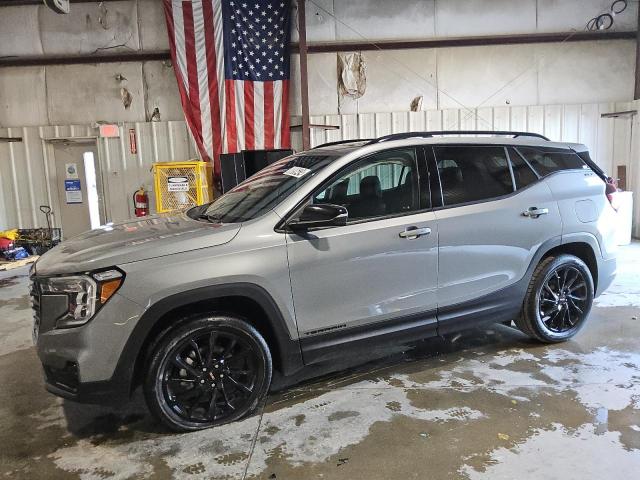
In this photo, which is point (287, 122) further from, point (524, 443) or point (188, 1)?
point (524, 443)

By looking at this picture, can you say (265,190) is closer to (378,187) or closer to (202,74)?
(378,187)

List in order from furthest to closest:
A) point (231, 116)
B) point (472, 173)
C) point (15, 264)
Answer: point (231, 116) < point (15, 264) < point (472, 173)

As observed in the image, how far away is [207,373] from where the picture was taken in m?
2.83

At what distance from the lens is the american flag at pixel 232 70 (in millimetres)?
8656

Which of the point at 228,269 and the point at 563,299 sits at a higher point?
the point at 228,269

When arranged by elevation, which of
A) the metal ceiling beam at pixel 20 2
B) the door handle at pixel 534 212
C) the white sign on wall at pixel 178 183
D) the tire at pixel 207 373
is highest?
the metal ceiling beam at pixel 20 2

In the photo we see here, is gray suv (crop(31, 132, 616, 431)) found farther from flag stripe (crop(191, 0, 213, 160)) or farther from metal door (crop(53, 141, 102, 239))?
metal door (crop(53, 141, 102, 239))

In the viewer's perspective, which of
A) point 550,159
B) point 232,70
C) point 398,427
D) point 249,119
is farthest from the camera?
point 249,119

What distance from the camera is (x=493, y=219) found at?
11.6 feet

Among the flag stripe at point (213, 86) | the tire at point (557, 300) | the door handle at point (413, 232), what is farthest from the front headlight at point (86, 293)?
the flag stripe at point (213, 86)

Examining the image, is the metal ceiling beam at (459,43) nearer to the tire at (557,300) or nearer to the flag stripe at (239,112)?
the flag stripe at (239,112)

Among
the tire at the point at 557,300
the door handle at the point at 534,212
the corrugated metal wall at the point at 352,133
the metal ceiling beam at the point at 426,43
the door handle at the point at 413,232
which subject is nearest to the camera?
the door handle at the point at 413,232

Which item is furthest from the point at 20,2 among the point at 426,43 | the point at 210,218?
the point at 210,218

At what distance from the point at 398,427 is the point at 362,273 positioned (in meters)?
0.92
